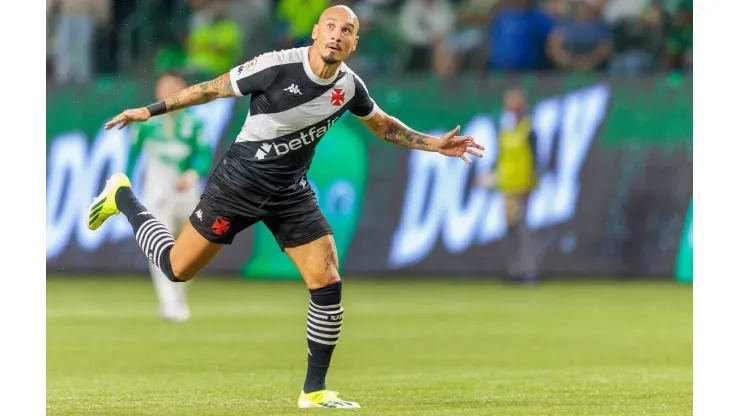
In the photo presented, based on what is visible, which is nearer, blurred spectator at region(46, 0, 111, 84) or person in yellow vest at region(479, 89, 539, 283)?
person in yellow vest at region(479, 89, 539, 283)

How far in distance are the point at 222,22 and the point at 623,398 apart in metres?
14.3

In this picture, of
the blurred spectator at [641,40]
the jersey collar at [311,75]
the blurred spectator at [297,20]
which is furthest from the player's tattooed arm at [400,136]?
the blurred spectator at [641,40]

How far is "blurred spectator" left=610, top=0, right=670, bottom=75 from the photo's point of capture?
2261 cm

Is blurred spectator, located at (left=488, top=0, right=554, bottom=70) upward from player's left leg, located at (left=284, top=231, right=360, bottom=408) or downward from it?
upward

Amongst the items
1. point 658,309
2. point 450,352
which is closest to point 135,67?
point 658,309

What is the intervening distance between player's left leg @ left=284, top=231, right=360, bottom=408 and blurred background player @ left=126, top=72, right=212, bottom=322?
243 inches

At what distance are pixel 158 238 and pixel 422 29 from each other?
13508mm

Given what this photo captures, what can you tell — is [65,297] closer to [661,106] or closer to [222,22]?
[222,22]

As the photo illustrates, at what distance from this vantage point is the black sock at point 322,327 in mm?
9219

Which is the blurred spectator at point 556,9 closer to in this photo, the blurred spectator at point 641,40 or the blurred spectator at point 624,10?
Result: the blurred spectator at point 624,10

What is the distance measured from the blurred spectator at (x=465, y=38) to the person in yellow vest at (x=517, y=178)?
1.28m

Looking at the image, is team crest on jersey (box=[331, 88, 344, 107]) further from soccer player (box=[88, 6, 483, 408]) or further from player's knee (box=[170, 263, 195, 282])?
player's knee (box=[170, 263, 195, 282])

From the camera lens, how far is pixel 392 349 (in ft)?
44.2

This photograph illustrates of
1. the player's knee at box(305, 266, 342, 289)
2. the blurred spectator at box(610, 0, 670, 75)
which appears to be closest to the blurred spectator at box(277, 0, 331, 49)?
the blurred spectator at box(610, 0, 670, 75)
